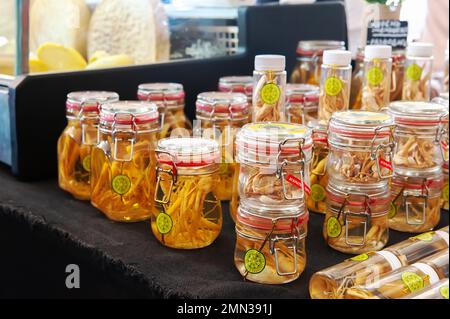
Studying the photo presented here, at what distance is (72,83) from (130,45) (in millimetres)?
271

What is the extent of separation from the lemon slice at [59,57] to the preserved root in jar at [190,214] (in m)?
0.63

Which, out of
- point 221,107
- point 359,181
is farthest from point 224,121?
point 359,181

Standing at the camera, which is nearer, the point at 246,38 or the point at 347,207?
the point at 347,207

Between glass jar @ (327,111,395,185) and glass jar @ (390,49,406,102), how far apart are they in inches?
15.3

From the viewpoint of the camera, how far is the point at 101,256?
1.00 meters

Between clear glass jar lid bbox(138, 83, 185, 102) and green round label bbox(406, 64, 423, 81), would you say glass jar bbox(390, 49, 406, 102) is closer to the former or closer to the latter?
green round label bbox(406, 64, 423, 81)

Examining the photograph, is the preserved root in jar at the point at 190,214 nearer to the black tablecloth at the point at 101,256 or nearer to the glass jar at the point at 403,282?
the black tablecloth at the point at 101,256

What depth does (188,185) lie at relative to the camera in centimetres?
98

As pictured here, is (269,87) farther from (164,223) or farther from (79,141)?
(79,141)

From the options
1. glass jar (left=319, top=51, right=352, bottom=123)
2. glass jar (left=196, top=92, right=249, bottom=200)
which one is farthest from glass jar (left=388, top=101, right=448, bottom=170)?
glass jar (left=196, top=92, right=249, bottom=200)

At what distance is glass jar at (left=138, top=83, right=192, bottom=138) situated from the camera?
128 centimetres

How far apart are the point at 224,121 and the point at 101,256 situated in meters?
0.38
